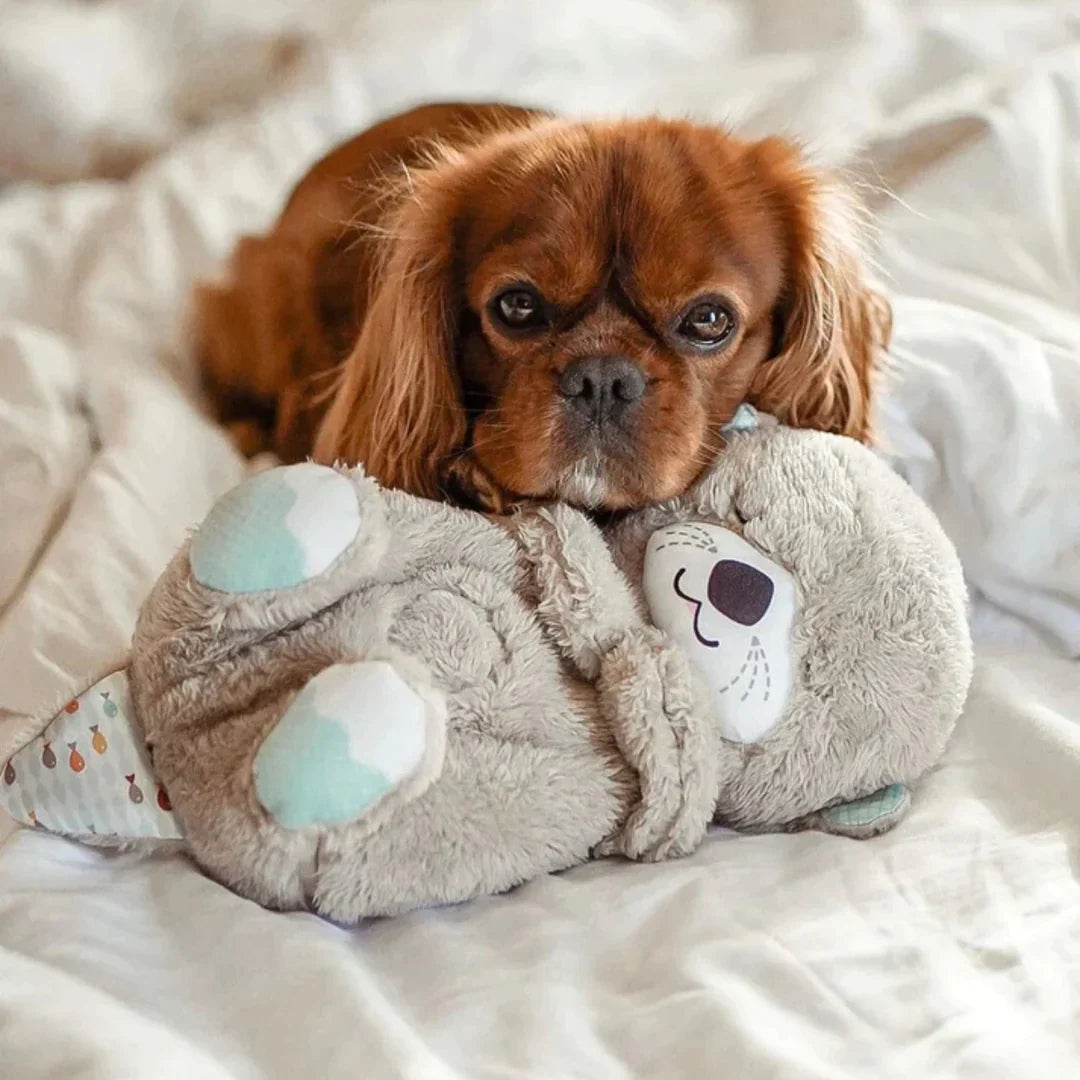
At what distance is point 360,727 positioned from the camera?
2.66ft

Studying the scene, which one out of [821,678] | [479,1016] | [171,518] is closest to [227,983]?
[479,1016]

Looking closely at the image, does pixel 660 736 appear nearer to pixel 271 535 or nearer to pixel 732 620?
pixel 732 620

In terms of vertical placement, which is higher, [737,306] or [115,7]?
[115,7]

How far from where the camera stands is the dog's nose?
3.59 feet

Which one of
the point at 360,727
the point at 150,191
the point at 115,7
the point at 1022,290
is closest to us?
the point at 360,727

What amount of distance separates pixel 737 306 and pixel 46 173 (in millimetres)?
1291

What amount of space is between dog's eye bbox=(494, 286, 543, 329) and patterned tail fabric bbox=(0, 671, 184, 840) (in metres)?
0.48

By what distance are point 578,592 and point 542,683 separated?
0.24ft

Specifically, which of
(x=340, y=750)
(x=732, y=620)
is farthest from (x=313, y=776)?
(x=732, y=620)

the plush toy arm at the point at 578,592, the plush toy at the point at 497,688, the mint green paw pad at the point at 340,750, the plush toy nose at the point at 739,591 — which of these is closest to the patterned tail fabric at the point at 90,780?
the plush toy at the point at 497,688

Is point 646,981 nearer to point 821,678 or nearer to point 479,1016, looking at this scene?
point 479,1016

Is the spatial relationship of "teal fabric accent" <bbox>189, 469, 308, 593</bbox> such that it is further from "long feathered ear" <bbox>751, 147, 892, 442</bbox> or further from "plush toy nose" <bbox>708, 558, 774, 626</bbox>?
"long feathered ear" <bbox>751, 147, 892, 442</bbox>

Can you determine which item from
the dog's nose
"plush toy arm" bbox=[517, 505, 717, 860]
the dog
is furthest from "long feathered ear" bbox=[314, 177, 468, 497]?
"plush toy arm" bbox=[517, 505, 717, 860]

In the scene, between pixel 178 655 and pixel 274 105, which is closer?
pixel 178 655
